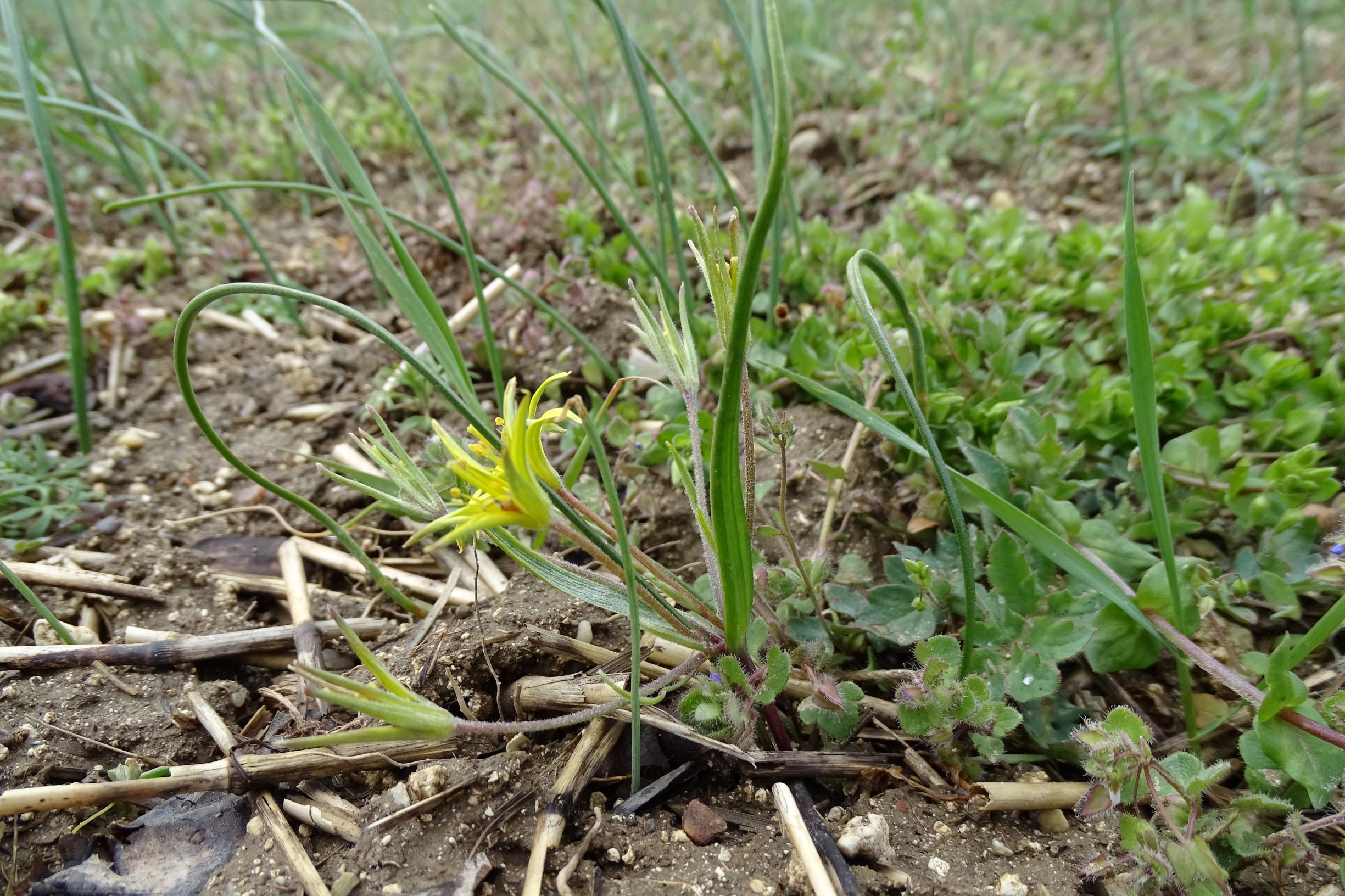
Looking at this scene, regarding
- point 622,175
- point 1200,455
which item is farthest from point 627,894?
point 622,175

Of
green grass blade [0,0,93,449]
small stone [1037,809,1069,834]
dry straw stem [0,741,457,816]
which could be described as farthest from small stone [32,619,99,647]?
small stone [1037,809,1069,834]

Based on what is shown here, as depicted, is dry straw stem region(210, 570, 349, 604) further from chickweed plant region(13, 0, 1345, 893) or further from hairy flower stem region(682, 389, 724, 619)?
hairy flower stem region(682, 389, 724, 619)

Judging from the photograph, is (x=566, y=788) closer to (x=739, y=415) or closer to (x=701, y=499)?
(x=701, y=499)

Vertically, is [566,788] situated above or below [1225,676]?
above

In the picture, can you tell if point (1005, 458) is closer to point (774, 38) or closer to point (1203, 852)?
point (1203, 852)

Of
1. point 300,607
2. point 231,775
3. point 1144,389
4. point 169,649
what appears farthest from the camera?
point 300,607

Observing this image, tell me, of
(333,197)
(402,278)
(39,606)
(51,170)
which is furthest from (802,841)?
(51,170)

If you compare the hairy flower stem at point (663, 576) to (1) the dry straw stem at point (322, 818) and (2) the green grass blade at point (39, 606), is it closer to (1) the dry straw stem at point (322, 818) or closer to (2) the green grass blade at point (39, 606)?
(1) the dry straw stem at point (322, 818)
